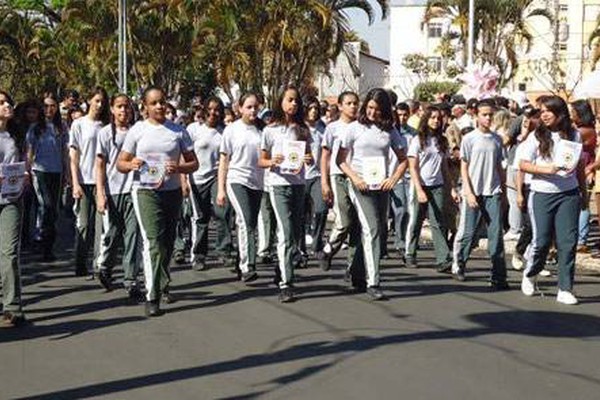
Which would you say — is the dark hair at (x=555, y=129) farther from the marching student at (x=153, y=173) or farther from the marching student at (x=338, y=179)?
the marching student at (x=153, y=173)

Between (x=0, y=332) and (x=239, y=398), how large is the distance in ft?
9.28

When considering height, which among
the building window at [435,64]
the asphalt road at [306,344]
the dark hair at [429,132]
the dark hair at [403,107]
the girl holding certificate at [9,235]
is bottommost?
the asphalt road at [306,344]

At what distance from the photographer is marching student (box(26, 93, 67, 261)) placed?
12984mm

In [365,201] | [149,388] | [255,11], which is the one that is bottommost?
[149,388]

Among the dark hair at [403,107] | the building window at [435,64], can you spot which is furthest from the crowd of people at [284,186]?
the building window at [435,64]

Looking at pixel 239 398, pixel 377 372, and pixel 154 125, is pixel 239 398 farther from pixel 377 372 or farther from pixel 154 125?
pixel 154 125

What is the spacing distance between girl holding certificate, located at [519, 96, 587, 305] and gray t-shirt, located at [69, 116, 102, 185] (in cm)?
430

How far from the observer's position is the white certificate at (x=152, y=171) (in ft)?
29.8

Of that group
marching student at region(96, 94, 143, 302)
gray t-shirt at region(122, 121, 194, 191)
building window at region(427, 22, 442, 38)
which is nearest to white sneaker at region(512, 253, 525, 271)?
marching student at region(96, 94, 143, 302)

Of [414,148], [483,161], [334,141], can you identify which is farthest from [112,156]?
[483,161]

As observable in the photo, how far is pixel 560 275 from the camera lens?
983 cm

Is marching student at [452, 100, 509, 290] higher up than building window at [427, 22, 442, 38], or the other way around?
building window at [427, 22, 442, 38]

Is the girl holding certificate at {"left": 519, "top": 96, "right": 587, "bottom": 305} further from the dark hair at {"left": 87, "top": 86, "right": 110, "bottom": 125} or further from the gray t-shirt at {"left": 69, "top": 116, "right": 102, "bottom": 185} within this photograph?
the gray t-shirt at {"left": 69, "top": 116, "right": 102, "bottom": 185}

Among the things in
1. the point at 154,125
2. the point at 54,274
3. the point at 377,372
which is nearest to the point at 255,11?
the point at 54,274
